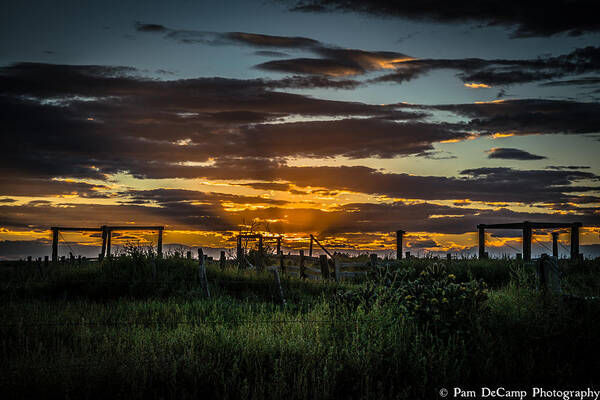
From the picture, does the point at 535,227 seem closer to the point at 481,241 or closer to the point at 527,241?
the point at 527,241

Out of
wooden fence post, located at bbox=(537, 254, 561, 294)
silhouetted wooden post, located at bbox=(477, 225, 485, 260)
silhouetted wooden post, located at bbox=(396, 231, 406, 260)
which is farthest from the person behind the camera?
silhouetted wooden post, located at bbox=(396, 231, 406, 260)

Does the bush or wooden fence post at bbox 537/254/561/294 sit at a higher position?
wooden fence post at bbox 537/254/561/294

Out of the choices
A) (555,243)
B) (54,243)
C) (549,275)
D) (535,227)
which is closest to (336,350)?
(549,275)

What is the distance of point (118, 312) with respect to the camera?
44.3 ft

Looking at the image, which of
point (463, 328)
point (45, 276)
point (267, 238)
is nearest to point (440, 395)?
point (463, 328)

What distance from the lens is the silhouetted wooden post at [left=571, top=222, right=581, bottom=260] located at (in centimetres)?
2470

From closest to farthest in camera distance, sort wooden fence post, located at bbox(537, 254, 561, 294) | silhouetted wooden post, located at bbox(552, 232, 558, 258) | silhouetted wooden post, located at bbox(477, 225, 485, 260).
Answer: wooden fence post, located at bbox(537, 254, 561, 294) < silhouetted wooden post, located at bbox(477, 225, 485, 260) < silhouetted wooden post, located at bbox(552, 232, 558, 258)

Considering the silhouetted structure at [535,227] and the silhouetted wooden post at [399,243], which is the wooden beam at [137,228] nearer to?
the silhouetted wooden post at [399,243]

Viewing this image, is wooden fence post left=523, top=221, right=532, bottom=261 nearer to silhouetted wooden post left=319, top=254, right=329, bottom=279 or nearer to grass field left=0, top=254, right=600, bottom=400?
silhouetted wooden post left=319, top=254, right=329, bottom=279

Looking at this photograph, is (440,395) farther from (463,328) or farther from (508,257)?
(508,257)

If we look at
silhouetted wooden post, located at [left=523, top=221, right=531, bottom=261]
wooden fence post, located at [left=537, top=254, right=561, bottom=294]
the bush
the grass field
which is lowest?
the grass field

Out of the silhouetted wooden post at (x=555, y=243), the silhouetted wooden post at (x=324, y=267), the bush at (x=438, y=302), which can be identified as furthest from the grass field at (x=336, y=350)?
the silhouetted wooden post at (x=555, y=243)

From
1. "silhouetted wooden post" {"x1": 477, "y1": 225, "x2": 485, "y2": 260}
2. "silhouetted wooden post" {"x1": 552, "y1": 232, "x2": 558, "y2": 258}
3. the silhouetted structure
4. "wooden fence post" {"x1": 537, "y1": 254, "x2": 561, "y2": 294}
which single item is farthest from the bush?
"silhouetted wooden post" {"x1": 552, "y1": 232, "x2": 558, "y2": 258}

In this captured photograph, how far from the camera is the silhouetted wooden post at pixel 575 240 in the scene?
24.7m
